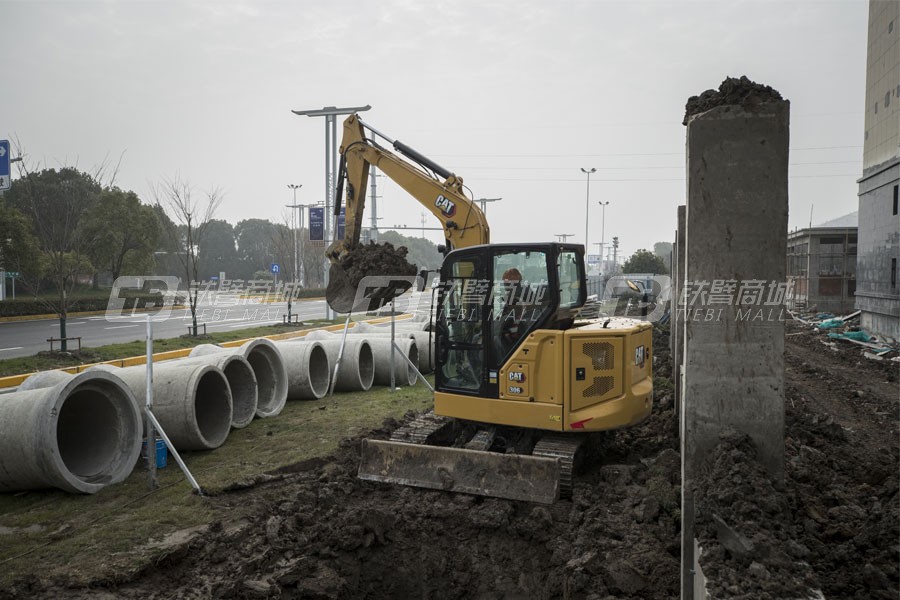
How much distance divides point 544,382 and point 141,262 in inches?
1521

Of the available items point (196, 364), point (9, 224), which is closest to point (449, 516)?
point (196, 364)

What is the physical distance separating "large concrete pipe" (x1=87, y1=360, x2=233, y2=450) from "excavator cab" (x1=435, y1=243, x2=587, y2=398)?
307 cm

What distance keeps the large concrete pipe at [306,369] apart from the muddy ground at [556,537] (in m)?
3.75

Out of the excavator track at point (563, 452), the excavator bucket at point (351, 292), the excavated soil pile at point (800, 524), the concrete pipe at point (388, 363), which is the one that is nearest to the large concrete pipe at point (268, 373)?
the excavator bucket at point (351, 292)

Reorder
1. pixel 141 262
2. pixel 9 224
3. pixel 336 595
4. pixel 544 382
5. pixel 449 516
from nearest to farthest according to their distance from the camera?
pixel 336 595 < pixel 449 516 < pixel 544 382 < pixel 9 224 < pixel 141 262

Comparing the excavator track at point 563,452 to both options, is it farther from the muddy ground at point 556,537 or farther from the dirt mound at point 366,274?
the dirt mound at point 366,274

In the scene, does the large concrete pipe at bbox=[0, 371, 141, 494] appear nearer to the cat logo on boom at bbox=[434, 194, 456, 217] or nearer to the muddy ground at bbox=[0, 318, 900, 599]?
the muddy ground at bbox=[0, 318, 900, 599]

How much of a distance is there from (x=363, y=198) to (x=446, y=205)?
57.6 inches

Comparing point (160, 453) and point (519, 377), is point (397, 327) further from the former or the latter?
point (519, 377)

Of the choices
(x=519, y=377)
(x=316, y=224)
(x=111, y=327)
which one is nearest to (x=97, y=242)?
(x=111, y=327)

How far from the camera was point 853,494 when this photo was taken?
5441 millimetres

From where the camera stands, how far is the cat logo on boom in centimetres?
891

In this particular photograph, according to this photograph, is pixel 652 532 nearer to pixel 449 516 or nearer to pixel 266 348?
pixel 449 516

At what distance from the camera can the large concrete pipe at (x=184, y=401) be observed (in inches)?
306
